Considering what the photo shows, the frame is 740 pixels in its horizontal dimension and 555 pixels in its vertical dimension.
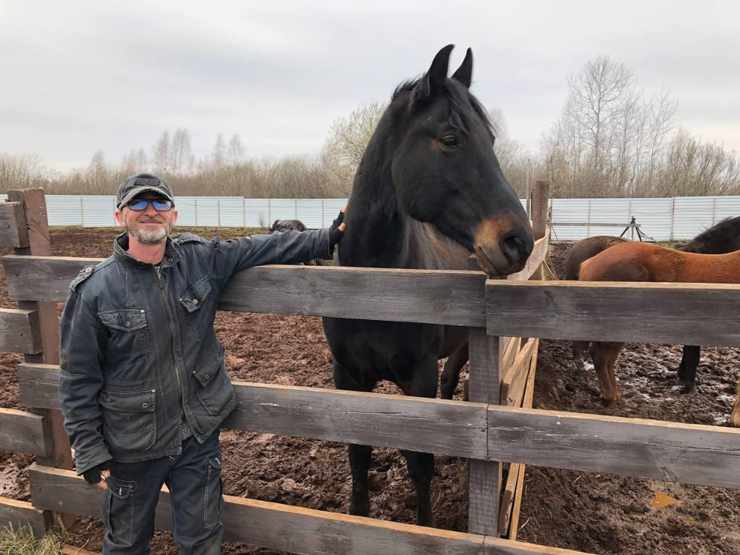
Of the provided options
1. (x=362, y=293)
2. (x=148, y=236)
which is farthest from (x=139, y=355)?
(x=362, y=293)

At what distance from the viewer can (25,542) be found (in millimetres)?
2703

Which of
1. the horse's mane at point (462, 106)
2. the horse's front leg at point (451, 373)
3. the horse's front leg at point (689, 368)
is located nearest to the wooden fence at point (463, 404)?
the horse's mane at point (462, 106)

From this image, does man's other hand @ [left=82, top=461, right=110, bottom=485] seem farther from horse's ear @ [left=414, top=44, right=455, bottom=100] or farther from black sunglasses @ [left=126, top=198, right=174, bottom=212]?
→ horse's ear @ [left=414, top=44, right=455, bottom=100]

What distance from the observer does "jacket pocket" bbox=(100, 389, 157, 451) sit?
1.94 m

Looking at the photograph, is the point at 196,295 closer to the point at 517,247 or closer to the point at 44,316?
the point at 44,316

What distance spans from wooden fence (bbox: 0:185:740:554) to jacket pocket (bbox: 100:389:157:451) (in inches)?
16.3

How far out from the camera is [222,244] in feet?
7.25

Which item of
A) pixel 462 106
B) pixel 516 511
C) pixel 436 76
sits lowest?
pixel 516 511

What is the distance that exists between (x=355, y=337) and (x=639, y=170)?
38.5 meters

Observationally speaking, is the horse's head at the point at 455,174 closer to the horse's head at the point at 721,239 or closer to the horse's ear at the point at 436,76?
the horse's ear at the point at 436,76

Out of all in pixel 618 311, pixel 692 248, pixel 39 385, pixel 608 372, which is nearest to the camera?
pixel 618 311

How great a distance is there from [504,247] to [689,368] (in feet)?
15.8

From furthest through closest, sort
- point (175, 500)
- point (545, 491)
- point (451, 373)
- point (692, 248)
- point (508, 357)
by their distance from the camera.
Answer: point (692, 248) → point (451, 373) → point (545, 491) → point (508, 357) → point (175, 500)

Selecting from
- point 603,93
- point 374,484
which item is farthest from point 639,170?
point 374,484
